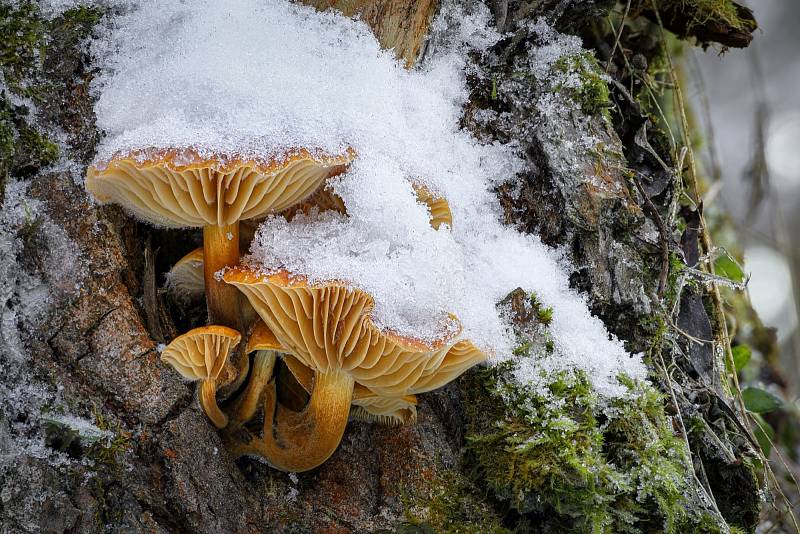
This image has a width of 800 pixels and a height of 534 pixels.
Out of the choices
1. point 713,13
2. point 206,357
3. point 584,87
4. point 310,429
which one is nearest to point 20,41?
point 206,357

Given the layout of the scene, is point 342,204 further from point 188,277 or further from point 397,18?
point 397,18

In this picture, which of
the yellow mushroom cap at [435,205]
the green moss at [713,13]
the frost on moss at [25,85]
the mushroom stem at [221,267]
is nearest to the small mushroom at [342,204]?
the yellow mushroom cap at [435,205]

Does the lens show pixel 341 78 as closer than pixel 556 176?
Yes

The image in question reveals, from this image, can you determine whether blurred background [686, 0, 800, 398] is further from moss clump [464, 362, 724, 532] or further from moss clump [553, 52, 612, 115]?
moss clump [464, 362, 724, 532]

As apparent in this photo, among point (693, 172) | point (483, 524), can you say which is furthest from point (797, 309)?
point (483, 524)

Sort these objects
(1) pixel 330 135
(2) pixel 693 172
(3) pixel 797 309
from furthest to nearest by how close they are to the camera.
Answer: (3) pixel 797 309 → (2) pixel 693 172 → (1) pixel 330 135

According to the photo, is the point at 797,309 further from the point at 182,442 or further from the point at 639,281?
the point at 182,442

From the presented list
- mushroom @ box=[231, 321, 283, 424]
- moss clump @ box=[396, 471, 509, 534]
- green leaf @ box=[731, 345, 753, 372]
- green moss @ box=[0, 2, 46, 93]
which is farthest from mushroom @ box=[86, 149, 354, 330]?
green leaf @ box=[731, 345, 753, 372]

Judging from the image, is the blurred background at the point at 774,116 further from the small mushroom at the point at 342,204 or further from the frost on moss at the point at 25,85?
the frost on moss at the point at 25,85
